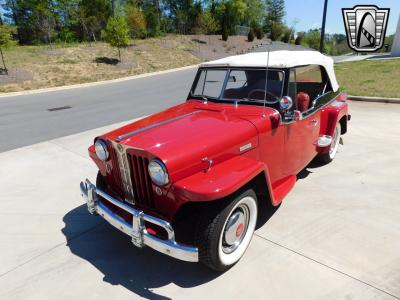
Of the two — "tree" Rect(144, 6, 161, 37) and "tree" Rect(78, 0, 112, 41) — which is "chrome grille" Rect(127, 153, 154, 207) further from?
"tree" Rect(144, 6, 161, 37)

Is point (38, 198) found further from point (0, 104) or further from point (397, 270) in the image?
point (0, 104)

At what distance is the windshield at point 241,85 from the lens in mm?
3621

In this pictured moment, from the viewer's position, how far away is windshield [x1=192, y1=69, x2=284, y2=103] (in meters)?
3.62

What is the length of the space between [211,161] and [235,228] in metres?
0.70

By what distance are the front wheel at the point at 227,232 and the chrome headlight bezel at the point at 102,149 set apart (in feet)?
3.85

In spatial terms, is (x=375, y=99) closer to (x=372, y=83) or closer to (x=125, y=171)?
(x=372, y=83)

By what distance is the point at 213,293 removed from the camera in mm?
2701

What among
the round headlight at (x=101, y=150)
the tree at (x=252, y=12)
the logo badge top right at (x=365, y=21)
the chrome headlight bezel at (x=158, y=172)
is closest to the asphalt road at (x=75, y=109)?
the round headlight at (x=101, y=150)

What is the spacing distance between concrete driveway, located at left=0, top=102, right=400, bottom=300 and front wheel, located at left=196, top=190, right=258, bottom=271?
144 mm

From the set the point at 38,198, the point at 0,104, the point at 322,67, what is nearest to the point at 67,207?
the point at 38,198

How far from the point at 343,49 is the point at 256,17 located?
60.5 ft

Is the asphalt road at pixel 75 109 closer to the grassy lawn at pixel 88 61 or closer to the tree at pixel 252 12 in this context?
the grassy lawn at pixel 88 61

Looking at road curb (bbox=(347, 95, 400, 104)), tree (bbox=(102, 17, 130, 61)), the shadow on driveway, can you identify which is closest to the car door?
the shadow on driveway

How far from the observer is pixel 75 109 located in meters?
10.6
